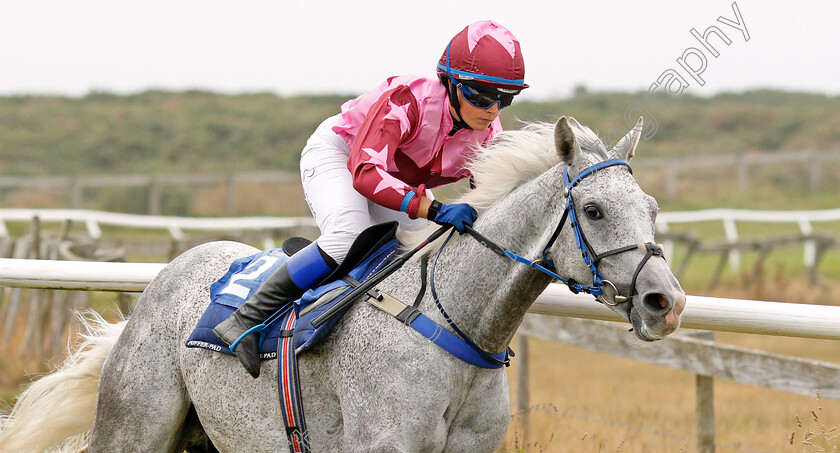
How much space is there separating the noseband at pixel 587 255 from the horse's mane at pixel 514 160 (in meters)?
0.16

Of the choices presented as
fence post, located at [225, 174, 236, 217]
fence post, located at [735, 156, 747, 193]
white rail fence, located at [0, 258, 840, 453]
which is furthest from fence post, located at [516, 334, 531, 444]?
fence post, located at [735, 156, 747, 193]

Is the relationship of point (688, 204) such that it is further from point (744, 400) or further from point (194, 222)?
point (744, 400)

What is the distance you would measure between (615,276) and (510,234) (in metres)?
0.47

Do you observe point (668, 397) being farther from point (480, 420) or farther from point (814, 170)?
point (814, 170)

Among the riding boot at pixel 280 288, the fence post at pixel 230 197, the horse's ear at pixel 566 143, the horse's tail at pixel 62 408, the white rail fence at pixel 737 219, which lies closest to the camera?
the horse's ear at pixel 566 143

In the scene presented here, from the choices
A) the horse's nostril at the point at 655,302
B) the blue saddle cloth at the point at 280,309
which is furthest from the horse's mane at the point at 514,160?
the horse's nostril at the point at 655,302

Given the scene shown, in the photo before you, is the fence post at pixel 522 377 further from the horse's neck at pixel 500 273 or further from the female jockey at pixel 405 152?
the horse's neck at pixel 500 273

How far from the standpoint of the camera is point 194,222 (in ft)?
48.7

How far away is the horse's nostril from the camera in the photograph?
101 inches

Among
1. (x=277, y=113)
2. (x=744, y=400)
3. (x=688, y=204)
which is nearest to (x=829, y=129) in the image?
(x=688, y=204)

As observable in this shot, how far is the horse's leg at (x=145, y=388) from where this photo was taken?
3.63m

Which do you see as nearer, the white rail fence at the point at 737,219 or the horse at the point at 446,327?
the horse at the point at 446,327

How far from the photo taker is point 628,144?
2.96m

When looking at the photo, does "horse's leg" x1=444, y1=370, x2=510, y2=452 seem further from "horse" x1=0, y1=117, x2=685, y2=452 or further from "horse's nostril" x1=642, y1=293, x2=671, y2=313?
"horse's nostril" x1=642, y1=293, x2=671, y2=313
